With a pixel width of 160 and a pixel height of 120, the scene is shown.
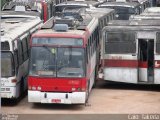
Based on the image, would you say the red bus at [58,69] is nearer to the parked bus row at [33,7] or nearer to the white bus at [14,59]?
the white bus at [14,59]

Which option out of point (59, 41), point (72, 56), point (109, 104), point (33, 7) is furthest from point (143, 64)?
point (33, 7)

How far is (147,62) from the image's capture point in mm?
24500

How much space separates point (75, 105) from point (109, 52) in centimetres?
355

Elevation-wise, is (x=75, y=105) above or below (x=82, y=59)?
below

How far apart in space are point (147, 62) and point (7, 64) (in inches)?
242

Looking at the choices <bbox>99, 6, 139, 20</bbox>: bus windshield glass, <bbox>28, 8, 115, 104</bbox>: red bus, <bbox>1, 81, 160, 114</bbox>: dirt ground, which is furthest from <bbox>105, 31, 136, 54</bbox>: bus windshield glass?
<bbox>99, 6, 139, 20</bbox>: bus windshield glass

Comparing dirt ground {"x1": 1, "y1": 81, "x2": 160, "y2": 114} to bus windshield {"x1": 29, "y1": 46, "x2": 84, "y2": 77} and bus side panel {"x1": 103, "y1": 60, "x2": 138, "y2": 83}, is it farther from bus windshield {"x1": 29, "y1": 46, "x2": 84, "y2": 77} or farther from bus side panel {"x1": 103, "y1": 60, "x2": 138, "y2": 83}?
bus windshield {"x1": 29, "y1": 46, "x2": 84, "y2": 77}

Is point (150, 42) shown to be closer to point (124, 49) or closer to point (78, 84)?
point (124, 49)

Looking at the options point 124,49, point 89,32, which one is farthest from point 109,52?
point 89,32

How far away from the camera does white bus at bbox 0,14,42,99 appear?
21.2 meters

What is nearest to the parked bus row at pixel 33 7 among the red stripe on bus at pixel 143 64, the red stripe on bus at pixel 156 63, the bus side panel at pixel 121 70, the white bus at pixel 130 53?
the white bus at pixel 130 53

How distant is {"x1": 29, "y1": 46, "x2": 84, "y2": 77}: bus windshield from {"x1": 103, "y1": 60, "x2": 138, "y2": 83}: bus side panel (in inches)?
155

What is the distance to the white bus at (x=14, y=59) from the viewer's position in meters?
21.2

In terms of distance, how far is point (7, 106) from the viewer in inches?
861
